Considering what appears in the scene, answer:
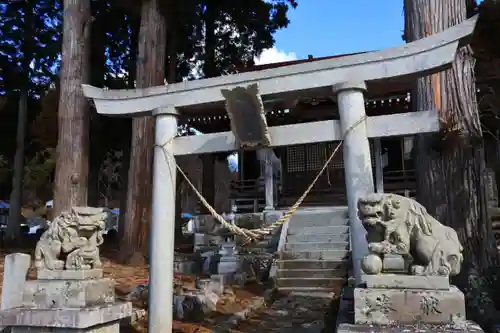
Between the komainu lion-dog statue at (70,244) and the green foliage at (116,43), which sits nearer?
the komainu lion-dog statue at (70,244)

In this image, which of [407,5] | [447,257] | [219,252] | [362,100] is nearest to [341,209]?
[219,252]

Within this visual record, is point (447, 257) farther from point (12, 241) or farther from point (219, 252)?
point (12, 241)

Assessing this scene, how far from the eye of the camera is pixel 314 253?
971cm

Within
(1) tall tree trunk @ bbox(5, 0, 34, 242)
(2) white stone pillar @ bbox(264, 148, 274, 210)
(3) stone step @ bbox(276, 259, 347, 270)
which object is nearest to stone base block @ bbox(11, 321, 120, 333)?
(3) stone step @ bbox(276, 259, 347, 270)

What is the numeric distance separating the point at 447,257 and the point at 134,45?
15107 mm

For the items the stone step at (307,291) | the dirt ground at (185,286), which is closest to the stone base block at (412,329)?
the dirt ground at (185,286)

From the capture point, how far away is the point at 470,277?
5.12 meters

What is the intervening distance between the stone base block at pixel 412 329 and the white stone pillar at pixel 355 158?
1.09 m

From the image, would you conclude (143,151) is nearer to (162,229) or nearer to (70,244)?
(162,229)

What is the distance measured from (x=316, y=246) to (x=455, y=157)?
4.97 meters

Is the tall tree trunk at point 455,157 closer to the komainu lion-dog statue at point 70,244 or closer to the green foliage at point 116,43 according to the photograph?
the komainu lion-dog statue at point 70,244

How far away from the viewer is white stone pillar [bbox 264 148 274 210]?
45.9 feet

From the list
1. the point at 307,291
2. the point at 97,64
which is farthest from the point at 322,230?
the point at 97,64

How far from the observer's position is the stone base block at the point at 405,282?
336 centimetres
